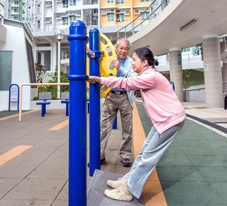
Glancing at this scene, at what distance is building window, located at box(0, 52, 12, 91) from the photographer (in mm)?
10461

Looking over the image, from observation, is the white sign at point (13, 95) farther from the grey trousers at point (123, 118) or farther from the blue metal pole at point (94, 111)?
the blue metal pole at point (94, 111)

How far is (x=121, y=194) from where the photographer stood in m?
1.84

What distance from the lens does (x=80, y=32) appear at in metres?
1.46

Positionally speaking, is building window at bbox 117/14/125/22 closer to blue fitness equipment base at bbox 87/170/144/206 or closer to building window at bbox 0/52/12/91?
building window at bbox 0/52/12/91

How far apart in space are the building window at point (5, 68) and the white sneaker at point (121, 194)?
10.3 metres

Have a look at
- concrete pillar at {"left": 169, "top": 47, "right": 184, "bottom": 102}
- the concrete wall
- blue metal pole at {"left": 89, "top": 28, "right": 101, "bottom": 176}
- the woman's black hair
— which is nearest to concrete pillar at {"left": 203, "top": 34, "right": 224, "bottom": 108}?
concrete pillar at {"left": 169, "top": 47, "right": 184, "bottom": 102}

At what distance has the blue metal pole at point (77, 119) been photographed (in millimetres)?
1432

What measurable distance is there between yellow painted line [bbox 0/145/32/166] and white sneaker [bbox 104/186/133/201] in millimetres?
1792

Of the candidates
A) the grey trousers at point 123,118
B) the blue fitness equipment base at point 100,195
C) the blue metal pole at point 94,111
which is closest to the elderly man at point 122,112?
the grey trousers at point 123,118

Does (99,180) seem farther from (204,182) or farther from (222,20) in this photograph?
(222,20)

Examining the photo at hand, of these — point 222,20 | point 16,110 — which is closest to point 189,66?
point 222,20

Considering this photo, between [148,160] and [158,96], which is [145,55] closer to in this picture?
[158,96]

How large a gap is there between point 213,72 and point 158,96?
10546mm

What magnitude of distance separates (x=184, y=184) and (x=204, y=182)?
23cm
